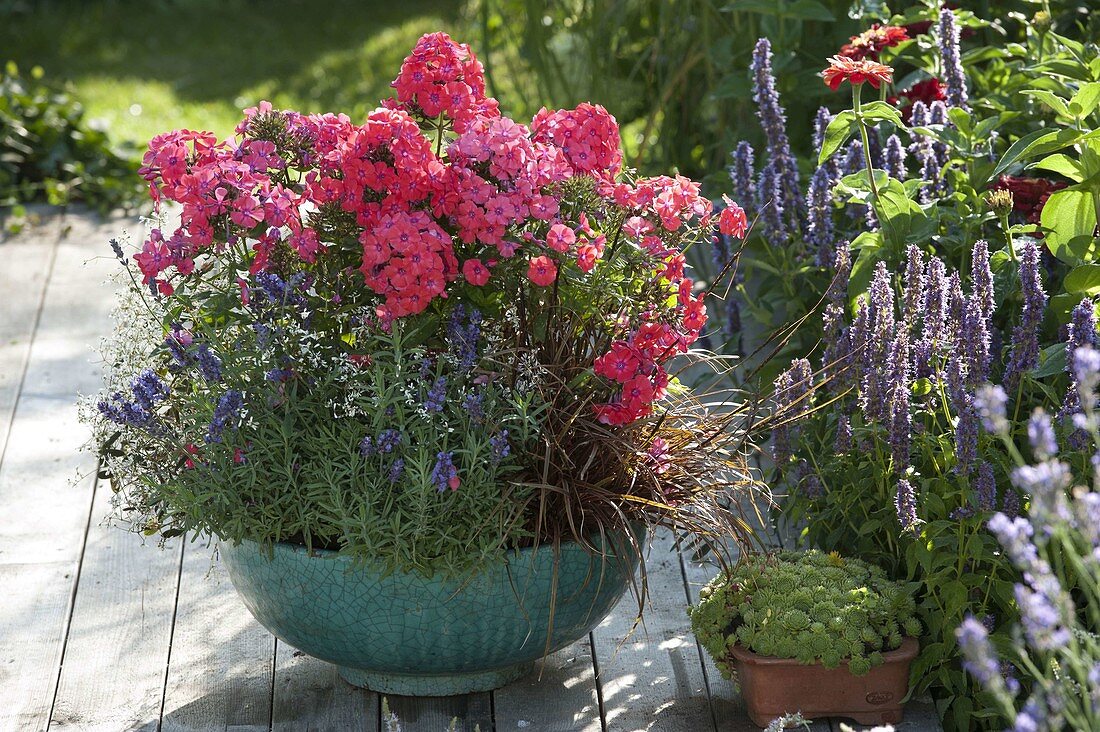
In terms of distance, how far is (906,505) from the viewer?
199cm

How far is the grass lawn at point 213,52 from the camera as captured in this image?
5.93 meters

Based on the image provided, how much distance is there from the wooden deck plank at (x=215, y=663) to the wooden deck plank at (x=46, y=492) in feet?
0.69

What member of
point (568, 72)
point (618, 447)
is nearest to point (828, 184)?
point (618, 447)

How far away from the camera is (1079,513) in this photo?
4.24 ft

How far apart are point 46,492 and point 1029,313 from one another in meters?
A: 2.08

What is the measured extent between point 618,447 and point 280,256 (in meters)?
0.58

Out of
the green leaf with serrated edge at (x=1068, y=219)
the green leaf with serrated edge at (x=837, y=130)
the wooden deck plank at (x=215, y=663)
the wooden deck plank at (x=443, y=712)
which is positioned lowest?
the wooden deck plank at (x=443, y=712)

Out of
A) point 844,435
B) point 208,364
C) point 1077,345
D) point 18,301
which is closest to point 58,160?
point 18,301

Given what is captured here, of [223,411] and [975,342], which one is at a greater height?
[223,411]

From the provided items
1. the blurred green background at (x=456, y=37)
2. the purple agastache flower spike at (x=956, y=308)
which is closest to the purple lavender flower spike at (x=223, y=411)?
the purple agastache flower spike at (x=956, y=308)

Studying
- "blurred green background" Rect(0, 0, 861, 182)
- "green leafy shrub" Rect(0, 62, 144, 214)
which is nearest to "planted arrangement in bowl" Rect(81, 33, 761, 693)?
"blurred green background" Rect(0, 0, 861, 182)

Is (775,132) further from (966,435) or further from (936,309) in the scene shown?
(966,435)

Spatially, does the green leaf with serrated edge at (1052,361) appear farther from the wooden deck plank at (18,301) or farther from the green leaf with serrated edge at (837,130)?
the wooden deck plank at (18,301)

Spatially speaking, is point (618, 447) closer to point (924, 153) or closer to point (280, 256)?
point (280, 256)
